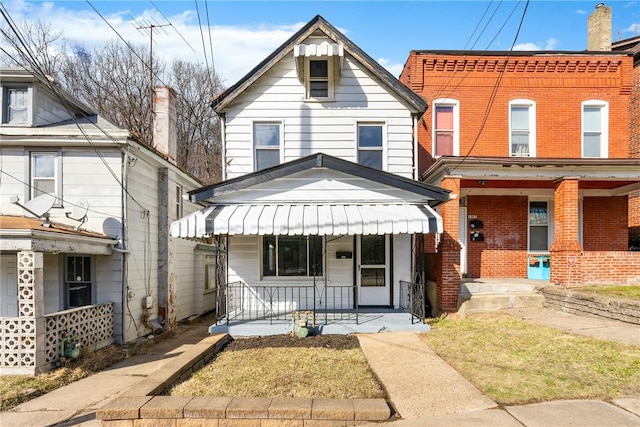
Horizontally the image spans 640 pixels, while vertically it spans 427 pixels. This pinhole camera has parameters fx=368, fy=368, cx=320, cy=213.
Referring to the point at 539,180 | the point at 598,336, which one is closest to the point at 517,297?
the point at 598,336

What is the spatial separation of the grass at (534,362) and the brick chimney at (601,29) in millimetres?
12013

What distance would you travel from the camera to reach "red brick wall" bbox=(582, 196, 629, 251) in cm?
1241

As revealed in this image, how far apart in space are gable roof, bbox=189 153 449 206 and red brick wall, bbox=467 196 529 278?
14.8ft

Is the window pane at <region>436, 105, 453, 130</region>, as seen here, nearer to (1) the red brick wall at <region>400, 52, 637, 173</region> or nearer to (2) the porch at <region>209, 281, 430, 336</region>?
(1) the red brick wall at <region>400, 52, 637, 173</region>

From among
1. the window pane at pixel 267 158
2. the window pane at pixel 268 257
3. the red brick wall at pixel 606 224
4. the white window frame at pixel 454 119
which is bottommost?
the window pane at pixel 268 257

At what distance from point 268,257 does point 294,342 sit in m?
2.88

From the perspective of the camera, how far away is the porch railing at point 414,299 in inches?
339

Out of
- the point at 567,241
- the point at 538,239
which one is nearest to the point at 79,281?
the point at 567,241

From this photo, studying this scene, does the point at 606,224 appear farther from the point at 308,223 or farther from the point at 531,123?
the point at 308,223

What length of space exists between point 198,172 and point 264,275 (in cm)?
2220

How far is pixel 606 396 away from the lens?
4.64m

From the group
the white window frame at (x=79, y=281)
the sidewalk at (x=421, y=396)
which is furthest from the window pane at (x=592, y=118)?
the white window frame at (x=79, y=281)

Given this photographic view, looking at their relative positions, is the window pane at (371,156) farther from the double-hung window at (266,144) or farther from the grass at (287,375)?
the grass at (287,375)

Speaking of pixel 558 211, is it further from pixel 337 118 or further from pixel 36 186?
pixel 36 186
